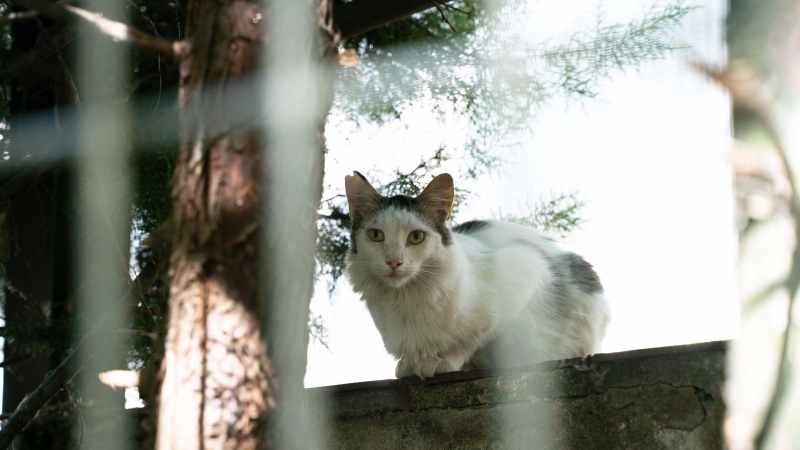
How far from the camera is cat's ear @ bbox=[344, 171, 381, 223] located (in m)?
1.97

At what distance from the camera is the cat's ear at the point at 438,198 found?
1937 millimetres

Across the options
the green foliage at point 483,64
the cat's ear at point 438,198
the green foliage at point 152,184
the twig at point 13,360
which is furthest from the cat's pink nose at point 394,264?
the twig at point 13,360

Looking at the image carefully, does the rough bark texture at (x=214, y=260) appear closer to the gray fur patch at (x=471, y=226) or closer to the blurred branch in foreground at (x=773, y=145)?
the blurred branch in foreground at (x=773, y=145)

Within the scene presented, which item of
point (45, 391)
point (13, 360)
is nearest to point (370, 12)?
point (45, 391)

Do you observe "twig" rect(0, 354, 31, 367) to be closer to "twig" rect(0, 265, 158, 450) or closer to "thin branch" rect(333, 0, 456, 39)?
"twig" rect(0, 265, 158, 450)

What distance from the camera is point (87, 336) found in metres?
1.87

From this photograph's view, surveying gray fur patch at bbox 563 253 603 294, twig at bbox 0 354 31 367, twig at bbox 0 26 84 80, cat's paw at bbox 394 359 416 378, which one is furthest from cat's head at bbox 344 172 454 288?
twig at bbox 0 354 31 367

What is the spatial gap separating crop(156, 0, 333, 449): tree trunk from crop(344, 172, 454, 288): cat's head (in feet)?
2.38

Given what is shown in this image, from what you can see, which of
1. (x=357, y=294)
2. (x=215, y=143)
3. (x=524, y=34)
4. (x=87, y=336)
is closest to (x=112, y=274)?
(x=87, y=336)

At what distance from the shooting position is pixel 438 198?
76.8 inches

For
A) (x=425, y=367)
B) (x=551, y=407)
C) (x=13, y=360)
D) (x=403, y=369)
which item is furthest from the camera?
(x=13, y=360)

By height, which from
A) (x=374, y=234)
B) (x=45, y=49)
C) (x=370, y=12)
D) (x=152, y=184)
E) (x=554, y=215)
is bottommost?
(x=374, y=234)

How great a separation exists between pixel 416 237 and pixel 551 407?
2.17 feet

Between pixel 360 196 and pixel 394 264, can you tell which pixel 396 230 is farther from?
pixel 360 196
